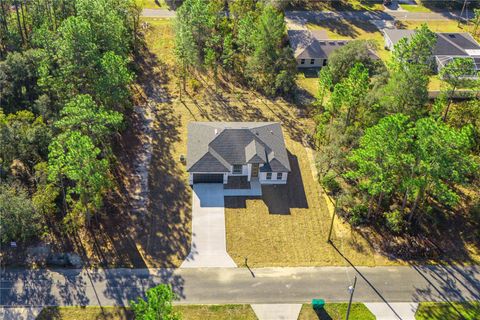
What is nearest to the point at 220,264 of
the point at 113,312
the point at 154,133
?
the point at 113,312

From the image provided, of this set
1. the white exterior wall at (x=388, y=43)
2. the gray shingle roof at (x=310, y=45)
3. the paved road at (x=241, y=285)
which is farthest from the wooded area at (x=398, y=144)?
the white exterior wall at (x=388, y=43)

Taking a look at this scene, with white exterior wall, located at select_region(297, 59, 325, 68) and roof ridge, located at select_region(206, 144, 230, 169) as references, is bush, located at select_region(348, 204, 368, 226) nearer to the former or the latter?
roof ridge, located at select_region(206, 144, 230, 169)

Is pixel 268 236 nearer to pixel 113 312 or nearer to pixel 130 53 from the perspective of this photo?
pixel 113 312

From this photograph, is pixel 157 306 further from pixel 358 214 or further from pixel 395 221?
pixel 395 221

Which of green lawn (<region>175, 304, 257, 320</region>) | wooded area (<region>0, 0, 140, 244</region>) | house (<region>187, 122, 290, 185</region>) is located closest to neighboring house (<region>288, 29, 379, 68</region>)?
house (<region>187, 122, 290, 185</region>)

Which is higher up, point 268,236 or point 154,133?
point 154,133

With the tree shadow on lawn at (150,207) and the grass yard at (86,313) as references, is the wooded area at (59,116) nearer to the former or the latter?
the tree shadow on lawn at (150,207)
